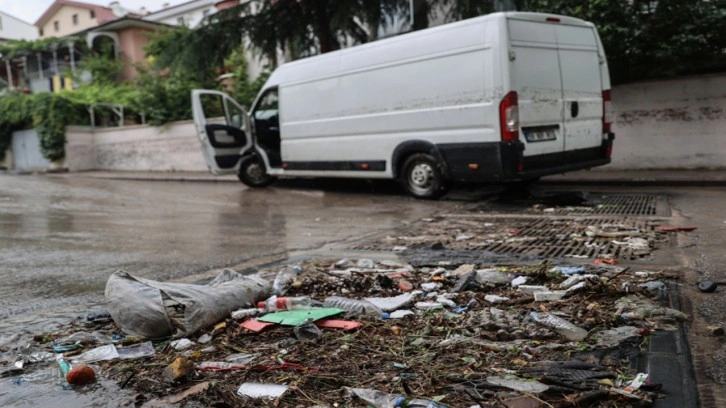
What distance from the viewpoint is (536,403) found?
2.12 m

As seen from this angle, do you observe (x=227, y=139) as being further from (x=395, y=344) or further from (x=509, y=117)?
(x=395, y=344)

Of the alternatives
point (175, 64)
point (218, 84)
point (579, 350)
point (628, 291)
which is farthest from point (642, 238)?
point (218, 84)

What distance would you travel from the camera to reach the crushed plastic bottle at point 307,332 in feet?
9.68

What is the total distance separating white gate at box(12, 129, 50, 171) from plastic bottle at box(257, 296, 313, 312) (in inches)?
969

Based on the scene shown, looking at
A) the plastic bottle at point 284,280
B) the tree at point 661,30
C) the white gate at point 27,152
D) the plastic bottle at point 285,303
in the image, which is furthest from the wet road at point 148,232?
the white gate at point 27,152

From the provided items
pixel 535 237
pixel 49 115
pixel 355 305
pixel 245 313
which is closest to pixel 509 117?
pixel 535 237

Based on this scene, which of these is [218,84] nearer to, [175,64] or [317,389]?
[175,64]

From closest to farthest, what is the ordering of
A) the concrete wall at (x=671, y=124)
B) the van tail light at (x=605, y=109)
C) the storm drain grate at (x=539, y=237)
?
the storm drain grate at (x=539, y=237) < the van tail light at (x=605, y=109) < the concrete wall at (x=671, y=124)

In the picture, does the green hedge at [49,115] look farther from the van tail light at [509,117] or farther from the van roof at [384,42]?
the van tail light at [509,117]

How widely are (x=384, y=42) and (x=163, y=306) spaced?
7280 mm

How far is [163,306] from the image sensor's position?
10.2ft

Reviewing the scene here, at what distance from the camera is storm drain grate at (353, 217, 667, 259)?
5035 millimetres

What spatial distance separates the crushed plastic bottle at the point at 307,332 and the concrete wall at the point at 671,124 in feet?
34.2

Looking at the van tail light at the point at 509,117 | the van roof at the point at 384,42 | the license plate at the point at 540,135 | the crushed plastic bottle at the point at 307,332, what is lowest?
the crushed plastic bottle at the point at 307,332
